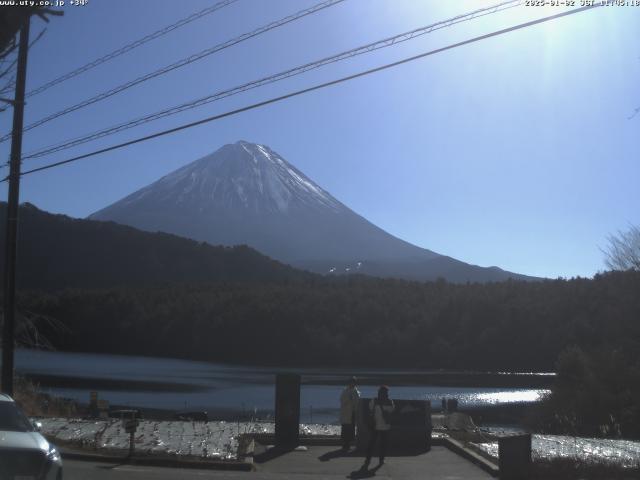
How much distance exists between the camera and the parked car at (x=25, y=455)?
887cm

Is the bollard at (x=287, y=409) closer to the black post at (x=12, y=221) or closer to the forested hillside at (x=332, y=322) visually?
the black post at (x=12, y=221)

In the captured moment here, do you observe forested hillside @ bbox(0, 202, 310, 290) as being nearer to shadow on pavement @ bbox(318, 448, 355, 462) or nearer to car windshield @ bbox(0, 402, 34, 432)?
shadow on pavement @ bbox(318, 448, 355, 462)

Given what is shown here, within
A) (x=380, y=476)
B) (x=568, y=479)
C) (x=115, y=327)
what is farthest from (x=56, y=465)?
(x=115, y=327)

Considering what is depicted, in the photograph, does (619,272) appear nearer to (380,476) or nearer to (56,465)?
(380,476)

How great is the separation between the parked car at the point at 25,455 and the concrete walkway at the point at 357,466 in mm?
4275

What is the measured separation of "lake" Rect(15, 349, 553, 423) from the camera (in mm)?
44844

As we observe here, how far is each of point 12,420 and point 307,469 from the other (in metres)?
5.48

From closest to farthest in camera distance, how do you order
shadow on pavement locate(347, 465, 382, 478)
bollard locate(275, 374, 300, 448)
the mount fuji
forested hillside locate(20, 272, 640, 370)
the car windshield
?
1. the car windshield
2. shadow on pavement locate(347, 465, 382, 478)
3. bollard locate(275, 374, 300, 448)
4. forested hillside locate(20, 272, 640, 370)
5. the mount fuji

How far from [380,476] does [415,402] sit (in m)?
3.02

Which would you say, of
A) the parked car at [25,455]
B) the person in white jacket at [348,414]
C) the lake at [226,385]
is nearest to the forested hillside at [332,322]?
the lake at [226,385]

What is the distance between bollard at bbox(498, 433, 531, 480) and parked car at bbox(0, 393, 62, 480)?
668cm

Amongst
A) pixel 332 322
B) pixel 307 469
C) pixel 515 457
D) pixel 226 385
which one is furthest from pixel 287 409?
pixel 332 322

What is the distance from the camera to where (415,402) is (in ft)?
52.3

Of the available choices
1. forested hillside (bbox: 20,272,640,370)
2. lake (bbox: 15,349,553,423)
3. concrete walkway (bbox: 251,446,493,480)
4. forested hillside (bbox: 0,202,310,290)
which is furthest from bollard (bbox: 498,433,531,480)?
forested hillside (bbox: 0,202,310,290)
